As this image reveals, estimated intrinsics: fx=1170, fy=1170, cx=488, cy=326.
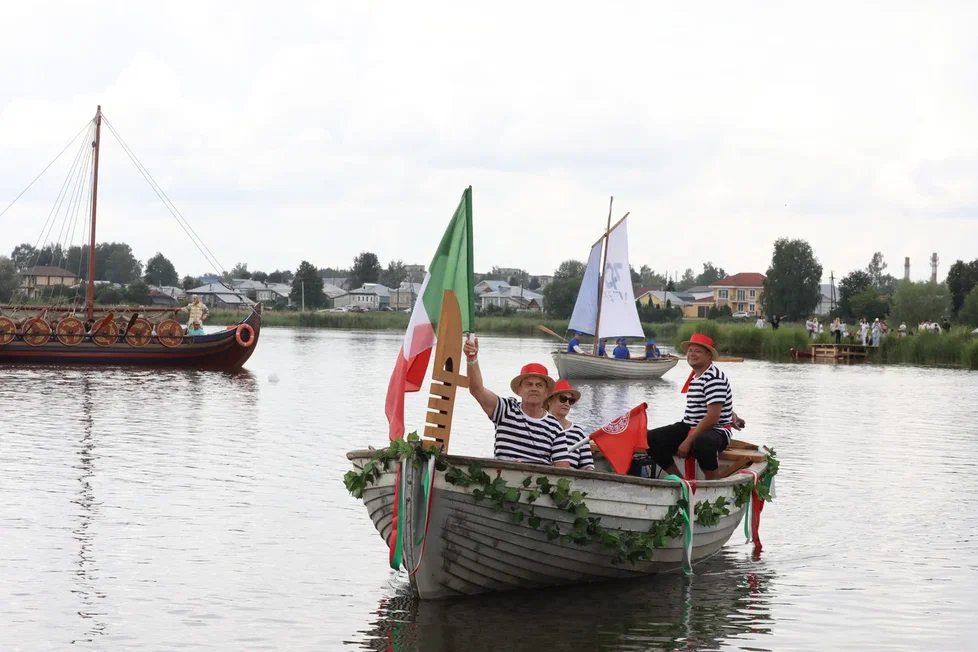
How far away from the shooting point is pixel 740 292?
17625cm

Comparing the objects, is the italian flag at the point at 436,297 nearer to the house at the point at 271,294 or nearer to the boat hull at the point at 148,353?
the boat hull at the point at 148,353

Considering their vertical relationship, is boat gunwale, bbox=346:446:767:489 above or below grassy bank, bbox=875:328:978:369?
below

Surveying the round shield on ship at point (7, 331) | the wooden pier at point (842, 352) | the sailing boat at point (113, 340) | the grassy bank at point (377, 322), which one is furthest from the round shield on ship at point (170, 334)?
the grassy bank at point (377, 322)

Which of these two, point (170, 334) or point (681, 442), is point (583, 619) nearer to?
point (681, 442)

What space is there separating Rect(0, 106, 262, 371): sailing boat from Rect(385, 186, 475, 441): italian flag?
34543mm

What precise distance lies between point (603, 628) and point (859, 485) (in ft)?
33.0

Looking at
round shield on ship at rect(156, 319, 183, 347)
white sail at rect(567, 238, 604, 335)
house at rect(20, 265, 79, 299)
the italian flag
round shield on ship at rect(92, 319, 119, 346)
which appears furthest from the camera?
house at rect(20, 265, 79, 299)

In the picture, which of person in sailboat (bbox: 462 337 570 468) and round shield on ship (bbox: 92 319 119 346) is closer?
person in sailboat (bbox: 462 337 570 468)

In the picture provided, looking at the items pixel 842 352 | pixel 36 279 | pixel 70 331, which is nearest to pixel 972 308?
pixel 842 352

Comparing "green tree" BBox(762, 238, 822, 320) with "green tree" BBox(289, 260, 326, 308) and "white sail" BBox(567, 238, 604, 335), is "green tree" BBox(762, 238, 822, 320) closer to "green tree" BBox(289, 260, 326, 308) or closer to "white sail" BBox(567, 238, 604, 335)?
"green tree" BBox(289, 260, 326, 308)

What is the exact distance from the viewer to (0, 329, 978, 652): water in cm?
1004

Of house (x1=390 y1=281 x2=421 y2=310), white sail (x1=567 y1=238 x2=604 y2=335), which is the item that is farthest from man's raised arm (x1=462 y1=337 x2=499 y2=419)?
house (x1=390 y1=281 x2=421 y2=310)

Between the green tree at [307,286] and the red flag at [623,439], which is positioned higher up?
the green tree at [307,286]

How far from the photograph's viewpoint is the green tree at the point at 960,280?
10194 cm
